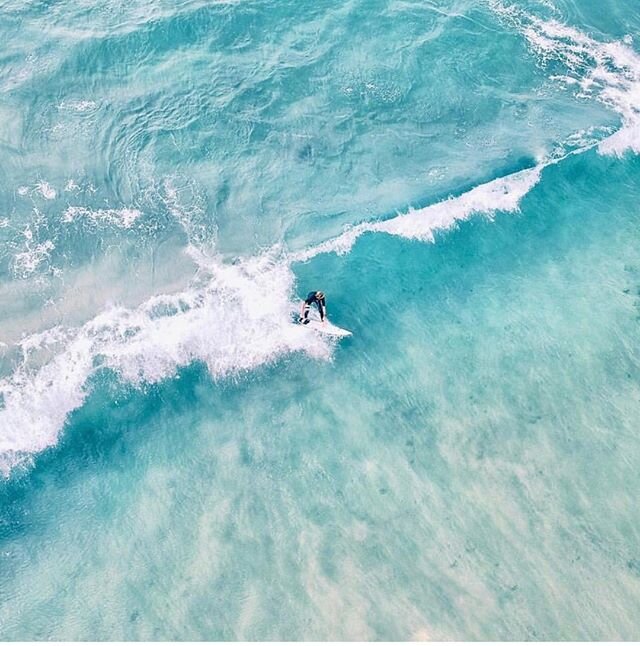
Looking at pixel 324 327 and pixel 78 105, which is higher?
pixel 78 105

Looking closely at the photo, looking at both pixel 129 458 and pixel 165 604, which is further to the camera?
pixel 129 458

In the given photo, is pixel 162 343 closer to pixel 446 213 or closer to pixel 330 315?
pixel 330 315

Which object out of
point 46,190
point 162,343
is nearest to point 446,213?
point 162,343

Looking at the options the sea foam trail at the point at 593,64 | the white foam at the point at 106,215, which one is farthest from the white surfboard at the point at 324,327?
the sea foam trail at the point at 593,64

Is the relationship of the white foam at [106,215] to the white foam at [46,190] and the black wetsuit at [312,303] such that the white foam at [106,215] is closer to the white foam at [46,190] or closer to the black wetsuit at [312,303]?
the white foam at [46,190]

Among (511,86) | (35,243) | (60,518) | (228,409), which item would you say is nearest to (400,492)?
(228,409)

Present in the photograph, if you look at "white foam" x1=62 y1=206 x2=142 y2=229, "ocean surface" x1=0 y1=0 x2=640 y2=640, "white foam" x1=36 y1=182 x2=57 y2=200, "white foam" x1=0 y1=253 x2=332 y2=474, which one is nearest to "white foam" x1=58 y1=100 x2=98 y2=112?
"ocean surface" x1=0 y1=0 x2=640 y2=640

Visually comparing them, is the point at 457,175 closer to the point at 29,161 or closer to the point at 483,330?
the point at 483,330
